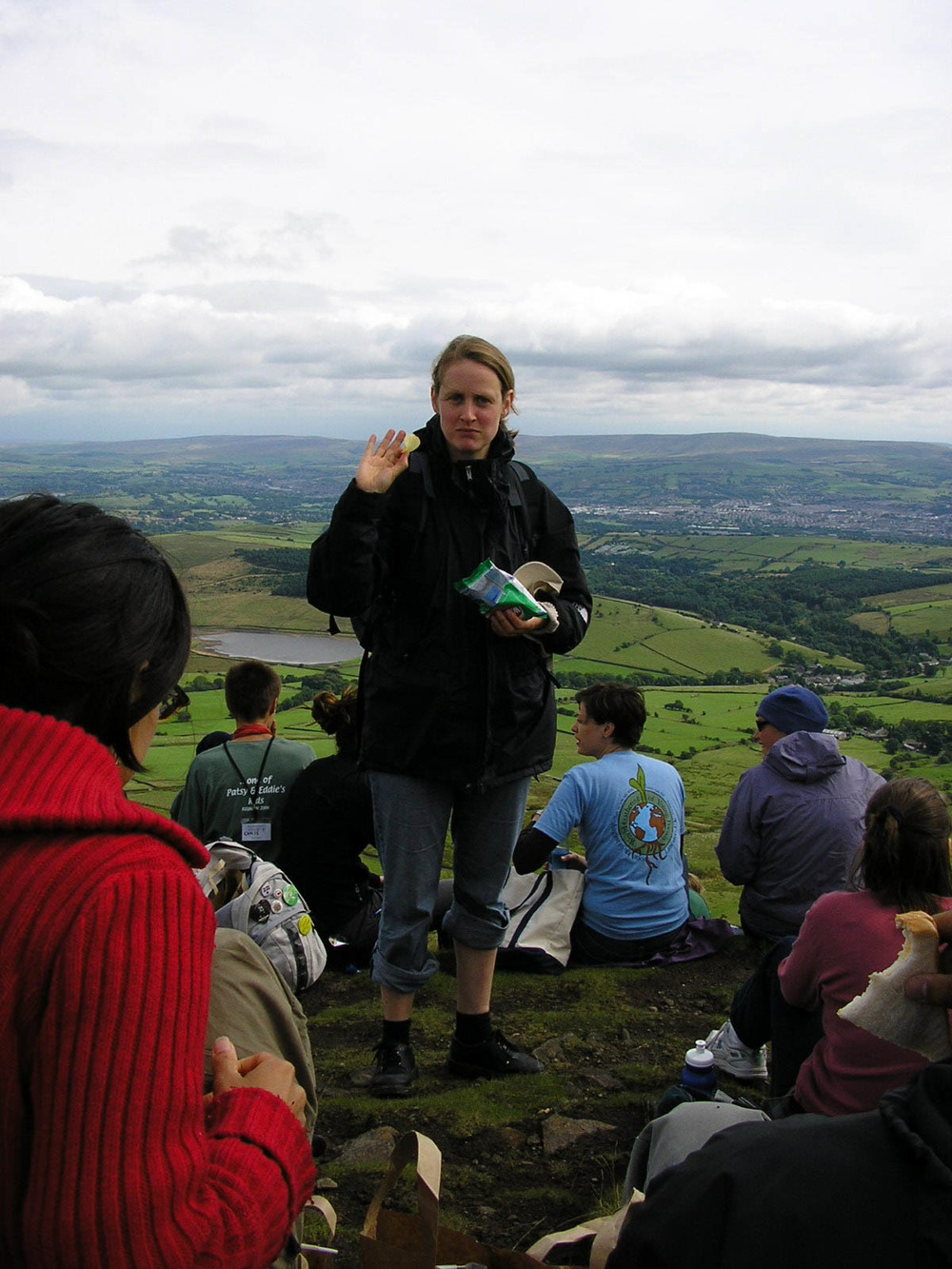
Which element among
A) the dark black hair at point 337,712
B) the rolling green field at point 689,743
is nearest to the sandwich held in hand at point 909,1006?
the dark black hair at point 337,712

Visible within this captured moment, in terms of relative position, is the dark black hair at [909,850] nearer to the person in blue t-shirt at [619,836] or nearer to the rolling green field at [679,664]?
the rolling green field at [679,664]

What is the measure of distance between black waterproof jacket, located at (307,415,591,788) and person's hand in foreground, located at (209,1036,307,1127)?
6.47 feet

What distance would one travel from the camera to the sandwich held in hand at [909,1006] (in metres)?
2.44

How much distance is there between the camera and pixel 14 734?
1485mm

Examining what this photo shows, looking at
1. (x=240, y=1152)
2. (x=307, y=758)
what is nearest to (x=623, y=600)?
(x=307, y=758)

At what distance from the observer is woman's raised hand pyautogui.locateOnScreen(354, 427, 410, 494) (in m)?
3.53

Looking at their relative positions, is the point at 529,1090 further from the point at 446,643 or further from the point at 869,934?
the point at 446,643

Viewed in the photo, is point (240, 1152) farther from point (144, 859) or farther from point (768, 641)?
point (768, 641)

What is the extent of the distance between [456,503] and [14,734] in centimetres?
265

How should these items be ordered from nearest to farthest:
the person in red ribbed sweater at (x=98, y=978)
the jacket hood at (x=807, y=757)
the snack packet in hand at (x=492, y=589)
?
the person in red ribbed sweater at (x=98, y=978) < the snack packet in hand at (x=492, y=589) < the jacket hood at (x=807, y=757)

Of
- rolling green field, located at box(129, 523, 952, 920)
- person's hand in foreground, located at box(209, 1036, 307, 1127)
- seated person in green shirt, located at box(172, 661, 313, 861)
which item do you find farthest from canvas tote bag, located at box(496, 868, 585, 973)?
person's hand in foreground, located at box(209, 1036, 307, 1127)

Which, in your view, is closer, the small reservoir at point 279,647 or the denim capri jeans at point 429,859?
the denim capri jeans at point 429,859

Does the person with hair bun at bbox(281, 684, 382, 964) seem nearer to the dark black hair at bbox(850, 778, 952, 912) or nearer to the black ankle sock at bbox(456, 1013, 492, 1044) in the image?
the black ankle sock at bbox(456, 1013, 492, 1044)

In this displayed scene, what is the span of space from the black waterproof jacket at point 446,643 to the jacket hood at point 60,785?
2.14 metres
